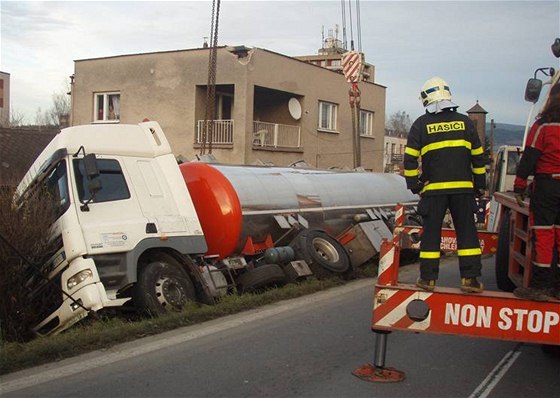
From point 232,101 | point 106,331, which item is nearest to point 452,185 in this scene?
point 106,331

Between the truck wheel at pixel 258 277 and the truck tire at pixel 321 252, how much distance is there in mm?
850

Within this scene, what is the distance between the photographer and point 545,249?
15.6 ft

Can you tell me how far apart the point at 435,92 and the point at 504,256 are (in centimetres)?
295

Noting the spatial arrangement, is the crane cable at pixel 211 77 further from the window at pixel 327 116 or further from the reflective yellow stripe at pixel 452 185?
the reflective yellow stripe at pixel 452 185

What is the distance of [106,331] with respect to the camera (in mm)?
6621

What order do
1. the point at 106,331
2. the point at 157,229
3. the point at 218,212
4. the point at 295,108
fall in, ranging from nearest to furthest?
1. the point at 106,331
2. the point at 157,229
3. the point at 218,212
4. the point at 295,108

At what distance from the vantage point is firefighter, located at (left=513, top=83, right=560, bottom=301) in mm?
4711

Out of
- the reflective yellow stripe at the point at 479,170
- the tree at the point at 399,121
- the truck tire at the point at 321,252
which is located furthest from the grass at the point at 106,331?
the tree at the point at 399,121

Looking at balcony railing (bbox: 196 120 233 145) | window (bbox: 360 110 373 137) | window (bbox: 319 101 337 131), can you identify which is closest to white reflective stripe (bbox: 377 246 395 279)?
balcony railing (bbox: 196 120 233 145)

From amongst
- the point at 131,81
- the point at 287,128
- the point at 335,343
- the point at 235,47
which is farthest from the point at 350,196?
the point at 131,81

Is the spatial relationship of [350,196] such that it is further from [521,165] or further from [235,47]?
[235,47]

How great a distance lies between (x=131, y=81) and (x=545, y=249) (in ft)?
76.3

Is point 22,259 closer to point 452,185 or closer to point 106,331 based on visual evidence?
point 106,331

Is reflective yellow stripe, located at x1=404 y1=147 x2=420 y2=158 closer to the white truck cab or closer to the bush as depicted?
the white truck cab
